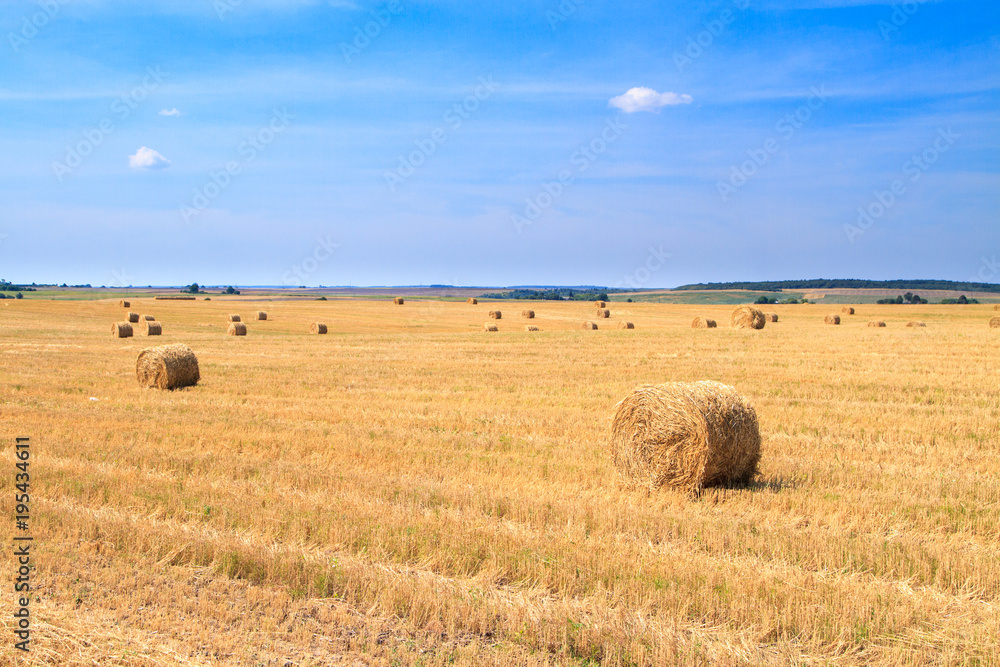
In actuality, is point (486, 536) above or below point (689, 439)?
below


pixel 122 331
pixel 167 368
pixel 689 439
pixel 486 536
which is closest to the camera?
pixel 486 536

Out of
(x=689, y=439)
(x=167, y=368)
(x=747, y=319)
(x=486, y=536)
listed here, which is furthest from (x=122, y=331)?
(x=486, y=536)

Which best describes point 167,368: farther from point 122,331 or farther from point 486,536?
point 122,331

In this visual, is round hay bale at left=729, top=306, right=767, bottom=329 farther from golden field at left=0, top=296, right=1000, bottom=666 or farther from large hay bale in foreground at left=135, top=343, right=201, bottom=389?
large hay bale in foreground at left=135, top=343, right=201, bottom=389

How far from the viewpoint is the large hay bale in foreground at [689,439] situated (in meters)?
8.77

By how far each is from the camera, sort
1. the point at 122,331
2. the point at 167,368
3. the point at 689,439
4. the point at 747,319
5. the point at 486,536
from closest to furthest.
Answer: the point at 486,536
the point at 689,439
the point at 167,368
the point at 122,331
the point at 747,319

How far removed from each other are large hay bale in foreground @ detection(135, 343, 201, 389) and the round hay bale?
26.0m

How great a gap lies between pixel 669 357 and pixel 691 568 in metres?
18.2

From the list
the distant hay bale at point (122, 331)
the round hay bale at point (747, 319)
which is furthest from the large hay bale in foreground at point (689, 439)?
the distant hay bale at point (122, 331)

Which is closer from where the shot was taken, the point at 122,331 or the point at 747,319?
the point at 122,331

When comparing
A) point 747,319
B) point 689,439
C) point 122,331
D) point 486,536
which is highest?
point 747,319

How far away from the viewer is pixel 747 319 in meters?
35.6

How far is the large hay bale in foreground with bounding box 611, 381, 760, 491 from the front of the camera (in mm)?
→ 8766

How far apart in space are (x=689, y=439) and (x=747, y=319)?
28.4 meters
